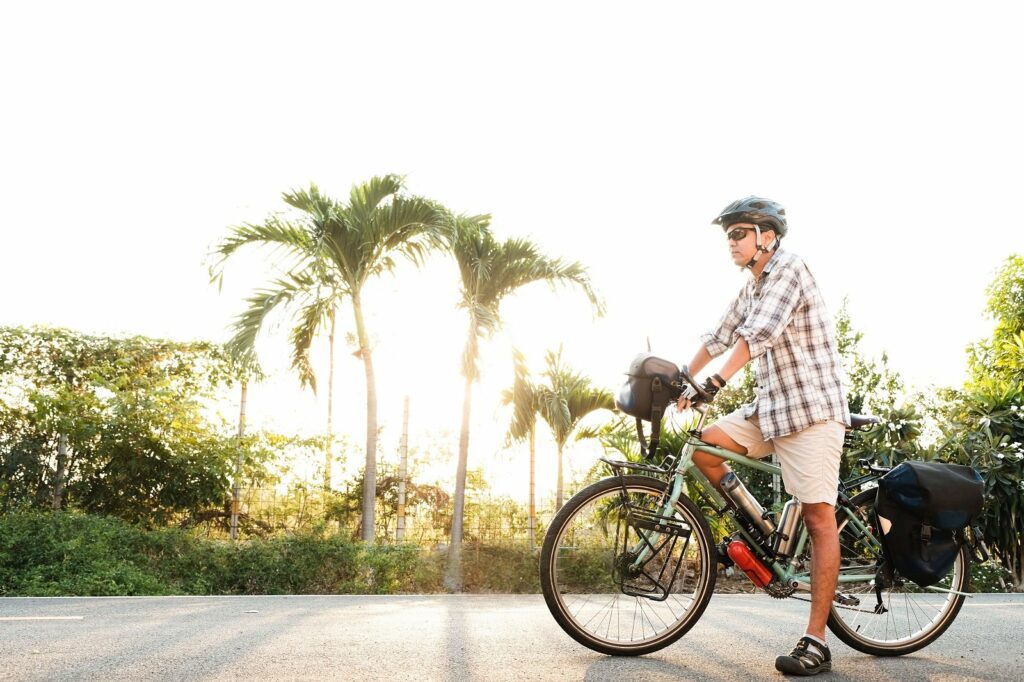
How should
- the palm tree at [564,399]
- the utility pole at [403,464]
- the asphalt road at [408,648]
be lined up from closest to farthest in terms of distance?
the asphalt road at [408,648], the utility pole at [403,464], the palm tree at [564,399]

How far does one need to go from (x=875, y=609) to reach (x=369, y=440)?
8.77 m

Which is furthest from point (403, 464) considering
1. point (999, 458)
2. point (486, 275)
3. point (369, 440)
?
point (999, 458)

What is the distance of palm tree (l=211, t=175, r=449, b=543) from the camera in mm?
12211

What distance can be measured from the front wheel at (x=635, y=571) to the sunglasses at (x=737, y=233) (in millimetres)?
1052

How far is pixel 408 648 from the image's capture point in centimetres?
359

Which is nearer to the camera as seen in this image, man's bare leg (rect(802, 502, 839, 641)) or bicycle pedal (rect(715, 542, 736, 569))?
man's bare leg (rect(802, 502, 839, 641))

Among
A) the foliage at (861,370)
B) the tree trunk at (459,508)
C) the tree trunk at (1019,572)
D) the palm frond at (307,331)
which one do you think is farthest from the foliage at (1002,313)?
the palm frond at (307,331)

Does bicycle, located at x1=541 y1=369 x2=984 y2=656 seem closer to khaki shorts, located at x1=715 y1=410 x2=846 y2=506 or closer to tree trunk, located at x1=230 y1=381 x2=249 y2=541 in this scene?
khaki shorts, located at x1=715 y1=410 x2=846 y2=506

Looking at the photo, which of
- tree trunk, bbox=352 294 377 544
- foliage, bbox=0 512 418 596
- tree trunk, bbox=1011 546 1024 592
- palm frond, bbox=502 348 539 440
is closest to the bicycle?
foliage, bbox=0 512 418 596

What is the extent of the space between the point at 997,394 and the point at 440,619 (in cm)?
877

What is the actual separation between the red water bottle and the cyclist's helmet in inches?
51.0

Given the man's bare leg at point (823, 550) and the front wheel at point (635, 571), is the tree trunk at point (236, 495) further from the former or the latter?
the man's bare leg at point (823, 550)

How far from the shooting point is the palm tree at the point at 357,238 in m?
12.2

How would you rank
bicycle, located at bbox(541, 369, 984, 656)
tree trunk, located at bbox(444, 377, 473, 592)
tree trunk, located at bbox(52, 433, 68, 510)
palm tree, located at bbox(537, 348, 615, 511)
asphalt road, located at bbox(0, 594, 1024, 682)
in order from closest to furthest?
asphalt road, located at bbox(0, 594, 1024, 682)
bicycle, located at bbox(541, 369, 984, 656)
tree trunk, located at bbox(444, 377, 473, 592)
tree trunk, located at bbox(52, 433, 68, 510)
palm tree, located at bbox(537, 348, 615, 511)
